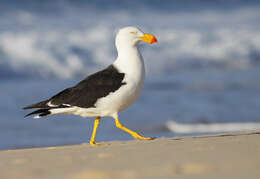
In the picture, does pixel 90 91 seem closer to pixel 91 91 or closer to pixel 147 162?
pixel 91 91

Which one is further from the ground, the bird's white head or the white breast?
the bird's white head

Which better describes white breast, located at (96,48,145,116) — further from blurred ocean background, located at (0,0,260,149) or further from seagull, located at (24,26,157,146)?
blurred ocean background, located at (0,0,260,149)

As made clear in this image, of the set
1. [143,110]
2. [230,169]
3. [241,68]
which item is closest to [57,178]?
[230,169]

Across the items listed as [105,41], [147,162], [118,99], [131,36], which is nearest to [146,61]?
[105,41]

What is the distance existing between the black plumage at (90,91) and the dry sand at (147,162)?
42.0 inches

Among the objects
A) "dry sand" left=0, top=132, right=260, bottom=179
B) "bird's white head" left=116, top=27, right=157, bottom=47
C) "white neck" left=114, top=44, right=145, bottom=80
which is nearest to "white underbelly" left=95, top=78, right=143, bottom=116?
"white neck" left=114, top=44, right=145, bottom=80

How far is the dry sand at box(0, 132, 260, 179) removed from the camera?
13.4 feet

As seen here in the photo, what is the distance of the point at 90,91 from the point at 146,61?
15044mm

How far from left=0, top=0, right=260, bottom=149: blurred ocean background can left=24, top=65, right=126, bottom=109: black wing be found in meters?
2.77

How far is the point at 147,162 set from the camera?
4422 mm

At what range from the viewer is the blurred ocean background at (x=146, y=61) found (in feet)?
34.7

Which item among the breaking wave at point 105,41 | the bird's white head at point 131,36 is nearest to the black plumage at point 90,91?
the bird's white head at point 131,36

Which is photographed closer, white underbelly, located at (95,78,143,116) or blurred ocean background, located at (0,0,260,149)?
white underbelly, located at (95,78,143,116)

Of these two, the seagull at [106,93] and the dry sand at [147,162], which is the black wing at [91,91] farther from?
the dry sand at [147,162]
